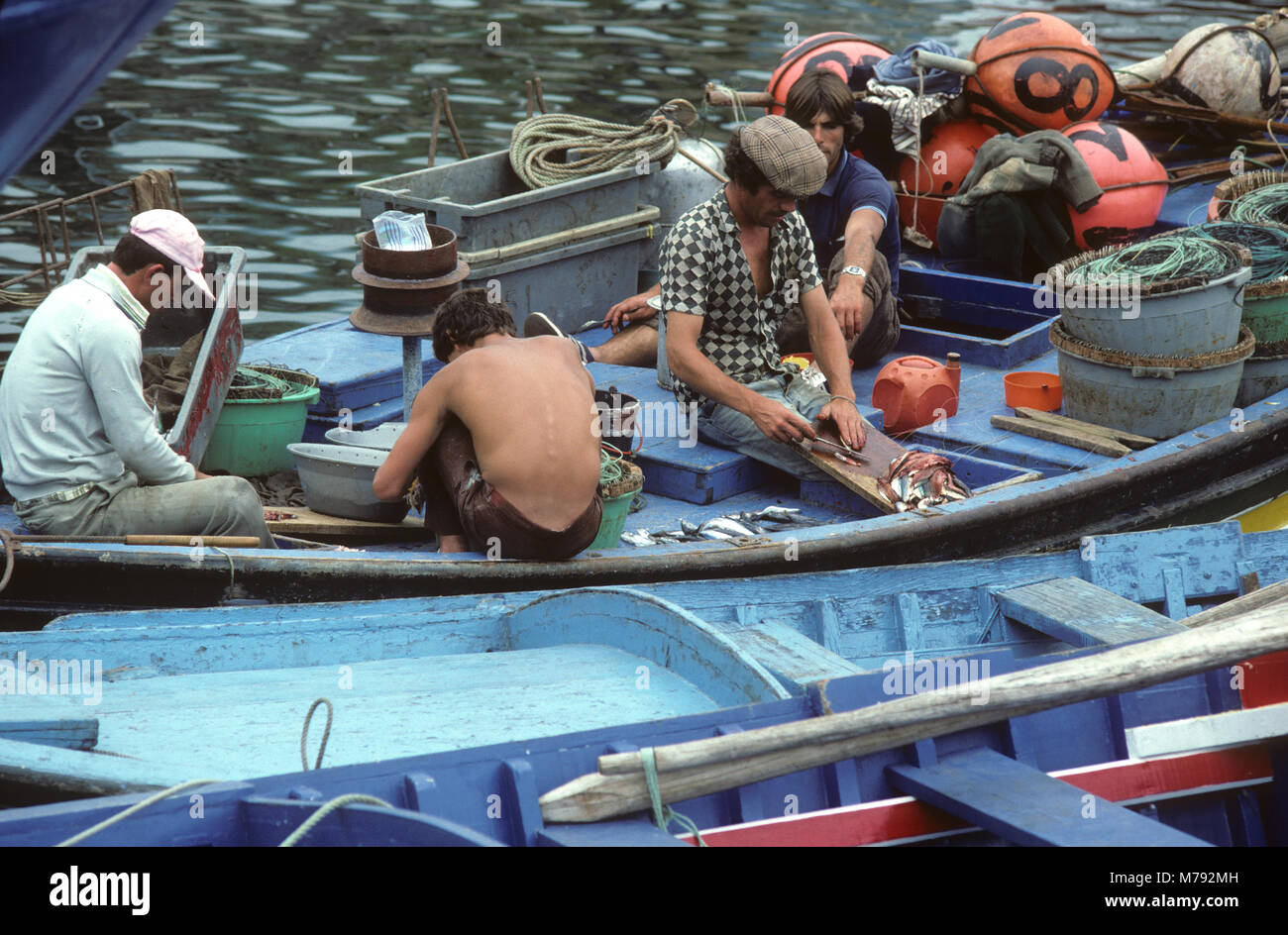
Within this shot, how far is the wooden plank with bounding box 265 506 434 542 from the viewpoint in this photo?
217 inches

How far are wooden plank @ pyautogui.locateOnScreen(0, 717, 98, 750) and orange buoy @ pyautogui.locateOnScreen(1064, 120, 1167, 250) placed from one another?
22.1 ft

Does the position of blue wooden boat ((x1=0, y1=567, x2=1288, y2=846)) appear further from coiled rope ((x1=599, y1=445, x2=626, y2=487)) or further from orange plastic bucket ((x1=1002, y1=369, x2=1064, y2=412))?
orange plastic bucket ((x1=1002, y1=369, x2=1064, y2=412))

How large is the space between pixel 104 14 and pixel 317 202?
471 inches

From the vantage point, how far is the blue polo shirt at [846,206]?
7379 mm

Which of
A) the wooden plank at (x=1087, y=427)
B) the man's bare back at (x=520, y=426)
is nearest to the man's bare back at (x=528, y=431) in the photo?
the man's bare back at (x=520, y=426)

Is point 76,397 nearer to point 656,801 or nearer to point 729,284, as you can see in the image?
point 729,284

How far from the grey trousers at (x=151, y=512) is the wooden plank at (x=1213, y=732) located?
3112mm

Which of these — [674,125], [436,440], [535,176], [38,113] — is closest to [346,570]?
[436,440]

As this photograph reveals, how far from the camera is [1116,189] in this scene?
28.1 ft

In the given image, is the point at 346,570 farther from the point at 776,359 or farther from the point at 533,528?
the point at 776,359

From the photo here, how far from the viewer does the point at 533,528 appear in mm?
5000
